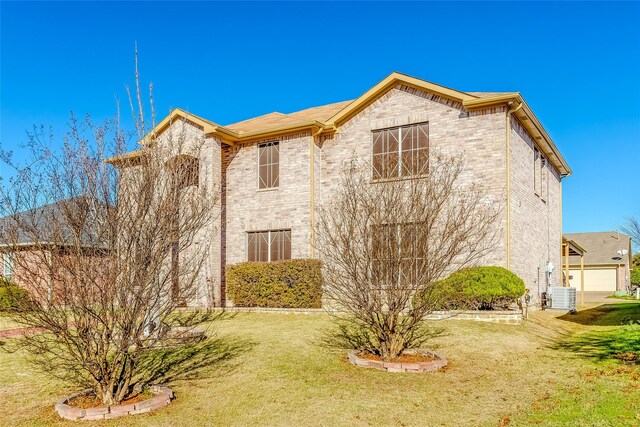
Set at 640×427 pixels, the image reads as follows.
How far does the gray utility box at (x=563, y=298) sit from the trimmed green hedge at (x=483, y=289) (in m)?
5.50

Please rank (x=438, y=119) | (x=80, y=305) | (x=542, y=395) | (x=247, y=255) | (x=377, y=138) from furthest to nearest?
(x=247, y=255) < (x=377, y=138) < (x=438, y=119) < (x=542, y=395) < (x=80, y=305)

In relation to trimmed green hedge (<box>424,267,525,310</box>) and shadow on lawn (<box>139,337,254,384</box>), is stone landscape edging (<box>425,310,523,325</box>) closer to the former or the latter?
trimmed green hedge (<box>424,267,525,310</box>)

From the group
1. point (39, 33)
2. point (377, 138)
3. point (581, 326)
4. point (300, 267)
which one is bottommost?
point (581, 326)

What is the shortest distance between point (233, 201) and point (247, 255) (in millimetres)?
2158

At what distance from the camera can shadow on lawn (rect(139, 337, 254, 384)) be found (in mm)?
7965

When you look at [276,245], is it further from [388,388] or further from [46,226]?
[46,226]

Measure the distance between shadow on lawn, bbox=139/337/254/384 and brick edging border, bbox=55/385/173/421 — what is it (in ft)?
3.69

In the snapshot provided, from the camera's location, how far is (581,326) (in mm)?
14891

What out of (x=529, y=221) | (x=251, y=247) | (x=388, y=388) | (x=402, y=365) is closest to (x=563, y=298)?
(x=529, y=221)

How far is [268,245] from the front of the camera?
18281mm

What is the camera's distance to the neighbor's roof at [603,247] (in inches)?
1694

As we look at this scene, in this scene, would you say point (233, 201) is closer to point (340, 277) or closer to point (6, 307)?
point (340, 277)

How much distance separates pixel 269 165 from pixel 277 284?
470cm

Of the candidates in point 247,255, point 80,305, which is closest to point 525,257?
point 247,255
